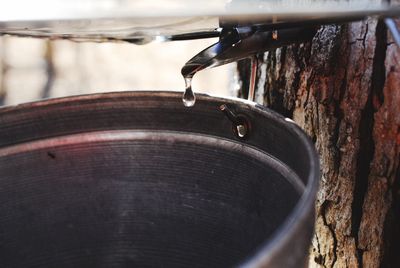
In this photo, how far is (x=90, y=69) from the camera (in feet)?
13.4

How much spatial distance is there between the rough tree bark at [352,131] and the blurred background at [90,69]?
2.50 meters

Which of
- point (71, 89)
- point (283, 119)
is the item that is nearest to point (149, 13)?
point (283, 119)

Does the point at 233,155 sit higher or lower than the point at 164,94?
lower

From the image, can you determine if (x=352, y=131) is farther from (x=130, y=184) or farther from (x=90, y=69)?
(x=90, y=69)

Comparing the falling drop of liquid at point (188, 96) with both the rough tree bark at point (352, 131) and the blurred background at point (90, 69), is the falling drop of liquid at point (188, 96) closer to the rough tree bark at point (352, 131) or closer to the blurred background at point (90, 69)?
the rough tree bark at point (352, 131)

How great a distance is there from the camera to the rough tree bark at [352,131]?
39.6 inches

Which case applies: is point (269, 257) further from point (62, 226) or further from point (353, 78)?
point (62, 226)

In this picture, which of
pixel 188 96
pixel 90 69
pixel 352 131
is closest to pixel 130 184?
pixel 188 96

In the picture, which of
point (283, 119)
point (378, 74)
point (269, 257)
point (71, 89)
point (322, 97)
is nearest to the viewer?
point (269, 257)

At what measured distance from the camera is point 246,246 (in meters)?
1.04

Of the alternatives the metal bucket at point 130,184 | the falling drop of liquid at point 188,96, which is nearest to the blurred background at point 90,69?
the metal bucket at point 130,184

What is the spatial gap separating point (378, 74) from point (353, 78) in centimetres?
6

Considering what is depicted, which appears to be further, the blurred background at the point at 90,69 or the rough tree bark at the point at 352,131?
the blurred background at the point at 90,69

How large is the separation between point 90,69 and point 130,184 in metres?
3.01
